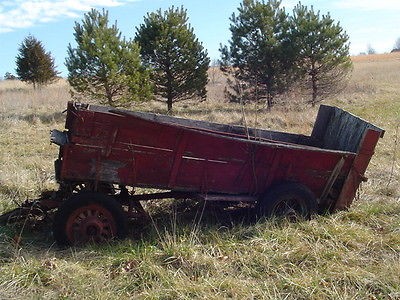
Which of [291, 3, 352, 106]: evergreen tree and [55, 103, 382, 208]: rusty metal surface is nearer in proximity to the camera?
[55, 103, 382, 208]: rusty metal surface

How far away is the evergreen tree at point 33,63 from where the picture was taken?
2847 centimetres

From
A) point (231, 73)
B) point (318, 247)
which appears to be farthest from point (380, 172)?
point (231, 73)

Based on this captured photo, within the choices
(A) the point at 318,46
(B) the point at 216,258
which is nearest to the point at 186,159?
(B) the point at 216,258

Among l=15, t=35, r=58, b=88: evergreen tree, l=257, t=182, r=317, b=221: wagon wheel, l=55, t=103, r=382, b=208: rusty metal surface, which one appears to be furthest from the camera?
l=15, t=35, r=58, b=88: evergreen tree

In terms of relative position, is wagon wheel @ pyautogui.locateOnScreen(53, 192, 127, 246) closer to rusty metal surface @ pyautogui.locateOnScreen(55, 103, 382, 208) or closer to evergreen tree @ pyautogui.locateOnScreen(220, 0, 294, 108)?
rusty metal surface @ pyautogui.locateOnScreen(55, 103, 382, 208)

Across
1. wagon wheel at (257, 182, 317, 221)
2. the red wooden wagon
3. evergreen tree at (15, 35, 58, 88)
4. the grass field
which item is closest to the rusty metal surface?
the red wooden wagon

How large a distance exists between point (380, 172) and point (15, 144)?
8.37 meters

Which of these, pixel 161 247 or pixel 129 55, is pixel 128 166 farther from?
pixel 129 55

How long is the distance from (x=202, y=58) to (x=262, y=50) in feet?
8.56

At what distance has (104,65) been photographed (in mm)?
15977

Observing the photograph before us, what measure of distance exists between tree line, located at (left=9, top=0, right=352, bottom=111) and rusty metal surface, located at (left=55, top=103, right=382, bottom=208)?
1128cm

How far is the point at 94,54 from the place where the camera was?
1577cm

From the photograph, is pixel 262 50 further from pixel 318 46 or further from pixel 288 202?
pixel 288 202

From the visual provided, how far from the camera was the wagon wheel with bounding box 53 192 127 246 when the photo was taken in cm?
446
